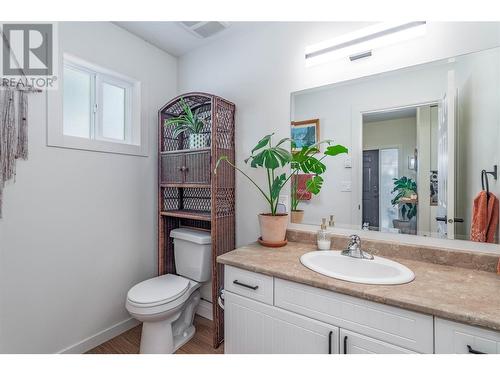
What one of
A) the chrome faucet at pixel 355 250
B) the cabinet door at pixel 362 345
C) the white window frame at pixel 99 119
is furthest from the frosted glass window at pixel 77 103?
the cabinet door at pixel 362 345

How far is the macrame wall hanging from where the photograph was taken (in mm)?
1366

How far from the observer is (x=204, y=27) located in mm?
1878

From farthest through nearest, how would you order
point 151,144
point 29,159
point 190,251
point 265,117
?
point 151,144, point 190,251, point 265,117, point 29,159

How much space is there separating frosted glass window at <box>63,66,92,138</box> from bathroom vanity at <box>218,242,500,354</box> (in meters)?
1.46

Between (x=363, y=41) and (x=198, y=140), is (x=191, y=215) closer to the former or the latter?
(x=198, y=140)

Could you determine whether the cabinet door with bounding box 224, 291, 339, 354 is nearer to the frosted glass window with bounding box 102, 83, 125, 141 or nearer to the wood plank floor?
the wood plank floor

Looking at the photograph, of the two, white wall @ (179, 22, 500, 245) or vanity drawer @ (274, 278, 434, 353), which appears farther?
white wall @ (179, 22, 500, 245)

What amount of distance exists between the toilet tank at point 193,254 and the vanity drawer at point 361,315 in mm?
836

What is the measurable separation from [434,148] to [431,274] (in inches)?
25.5

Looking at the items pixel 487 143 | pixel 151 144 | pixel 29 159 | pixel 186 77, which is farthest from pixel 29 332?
pixel 487 143

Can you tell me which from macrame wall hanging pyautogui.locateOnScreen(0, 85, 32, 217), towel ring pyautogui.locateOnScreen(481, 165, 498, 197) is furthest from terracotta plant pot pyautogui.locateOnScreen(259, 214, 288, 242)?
macrame wall hanging pyautogui.locateOnScreen(0, 85, 32, 217)
